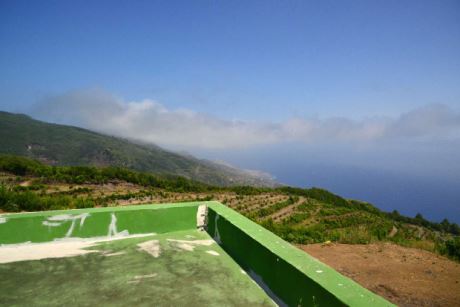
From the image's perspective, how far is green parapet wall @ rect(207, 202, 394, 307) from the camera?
2.87 m

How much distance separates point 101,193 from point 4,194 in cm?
1094

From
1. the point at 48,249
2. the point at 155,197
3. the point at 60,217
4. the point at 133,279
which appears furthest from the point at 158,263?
the point at 155,197

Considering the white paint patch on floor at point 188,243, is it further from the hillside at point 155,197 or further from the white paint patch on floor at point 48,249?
the hillside at point 155,197

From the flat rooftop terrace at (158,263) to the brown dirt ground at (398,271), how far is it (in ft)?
16.1

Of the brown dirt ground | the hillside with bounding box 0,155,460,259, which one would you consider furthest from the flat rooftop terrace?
the hillside with bounding box 0,155,460,259

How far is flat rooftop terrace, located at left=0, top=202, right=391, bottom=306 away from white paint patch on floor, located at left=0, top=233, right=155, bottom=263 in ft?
0.05

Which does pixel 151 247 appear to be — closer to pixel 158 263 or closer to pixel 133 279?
pixel 158 263

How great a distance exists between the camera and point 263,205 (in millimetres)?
31984

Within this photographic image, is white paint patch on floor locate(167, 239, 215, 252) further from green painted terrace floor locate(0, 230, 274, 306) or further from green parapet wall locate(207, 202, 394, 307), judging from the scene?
green parapet wall locate(207, 202, 394, 307)

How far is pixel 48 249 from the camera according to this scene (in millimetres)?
5191

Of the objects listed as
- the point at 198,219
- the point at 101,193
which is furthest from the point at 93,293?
the point at 101,193

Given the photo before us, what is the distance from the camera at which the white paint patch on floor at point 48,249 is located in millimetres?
4844

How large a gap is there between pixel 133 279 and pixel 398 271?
837 cm

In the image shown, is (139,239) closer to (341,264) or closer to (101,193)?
(341,264)
